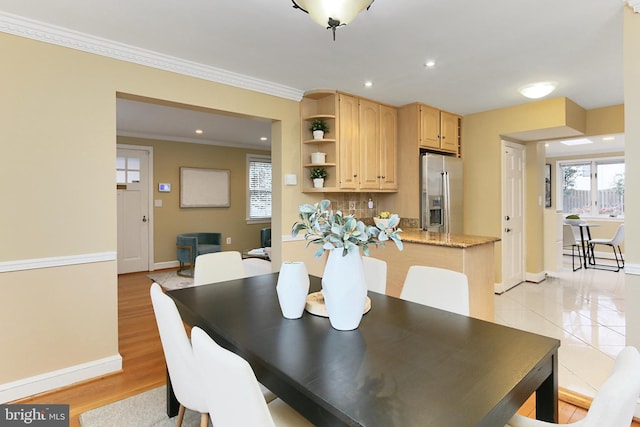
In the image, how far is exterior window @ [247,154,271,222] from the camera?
713 cm

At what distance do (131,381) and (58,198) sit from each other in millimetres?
1343

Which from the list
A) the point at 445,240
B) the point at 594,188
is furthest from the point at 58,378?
the point at 594,188

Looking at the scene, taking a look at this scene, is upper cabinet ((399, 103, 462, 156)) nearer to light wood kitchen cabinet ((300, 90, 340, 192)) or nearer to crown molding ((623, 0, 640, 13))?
light wood kitchen cabinet ((300, 90, 340, 192))

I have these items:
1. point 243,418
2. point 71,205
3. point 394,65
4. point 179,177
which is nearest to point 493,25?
point 394,65

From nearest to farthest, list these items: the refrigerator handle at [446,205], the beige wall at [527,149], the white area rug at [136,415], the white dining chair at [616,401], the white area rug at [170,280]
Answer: the white dining chair at [616,401], the white area rug at [136,415], the beige wall at [527,149], the refrigerator handle at [446,205], the white area rug at [170,280]

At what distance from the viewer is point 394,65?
2.89 metres

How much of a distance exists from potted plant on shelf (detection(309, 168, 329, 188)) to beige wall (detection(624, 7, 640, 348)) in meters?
2.43

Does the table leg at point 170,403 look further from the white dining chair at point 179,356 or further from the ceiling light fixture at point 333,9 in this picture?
the ceiling light fixture at point 333,9

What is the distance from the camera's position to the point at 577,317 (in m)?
3.50

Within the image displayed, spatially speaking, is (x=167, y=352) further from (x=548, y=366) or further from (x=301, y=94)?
(x=301, y=94)

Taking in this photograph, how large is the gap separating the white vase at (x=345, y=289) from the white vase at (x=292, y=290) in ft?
0.50

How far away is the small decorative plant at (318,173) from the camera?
3.64 meters

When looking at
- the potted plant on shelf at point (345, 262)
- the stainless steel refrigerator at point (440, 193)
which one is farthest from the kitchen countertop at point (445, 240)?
the potted plant on shelf at point (345, 262)

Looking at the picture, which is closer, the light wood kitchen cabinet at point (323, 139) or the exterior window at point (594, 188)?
the light wood kitchen cabinet at point (323, 139)
